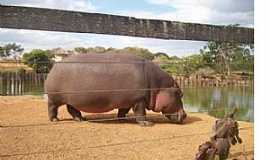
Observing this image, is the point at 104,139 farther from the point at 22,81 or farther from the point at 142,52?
the point at 142,52

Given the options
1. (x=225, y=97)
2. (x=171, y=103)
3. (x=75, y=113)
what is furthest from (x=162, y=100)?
(x=225, y=97)

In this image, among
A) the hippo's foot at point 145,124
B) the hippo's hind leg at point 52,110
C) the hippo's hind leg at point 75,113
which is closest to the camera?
the hippo's foot at point 145,124

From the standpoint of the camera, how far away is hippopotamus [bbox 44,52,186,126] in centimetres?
532

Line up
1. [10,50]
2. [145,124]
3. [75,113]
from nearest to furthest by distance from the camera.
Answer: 1. [10,50]
2. [145,124]
3. [75,113]

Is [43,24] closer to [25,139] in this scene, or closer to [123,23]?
[123,23]

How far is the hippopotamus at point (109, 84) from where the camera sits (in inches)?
209

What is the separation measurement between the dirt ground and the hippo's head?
155 mm

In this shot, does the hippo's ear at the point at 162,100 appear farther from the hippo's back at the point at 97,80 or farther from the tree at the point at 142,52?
the tree at the point at 142,52

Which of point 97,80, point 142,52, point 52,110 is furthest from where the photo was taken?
point 142,52

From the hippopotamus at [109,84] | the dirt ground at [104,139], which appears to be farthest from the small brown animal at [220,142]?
the hippopotamus at [109,84]

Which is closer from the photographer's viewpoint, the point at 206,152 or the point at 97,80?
the point at 206,152

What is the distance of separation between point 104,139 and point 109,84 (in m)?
1.16

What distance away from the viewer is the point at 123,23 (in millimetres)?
2330

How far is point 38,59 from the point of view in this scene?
161 inches
